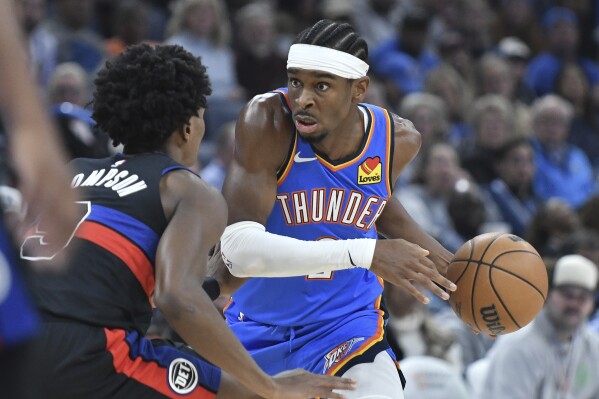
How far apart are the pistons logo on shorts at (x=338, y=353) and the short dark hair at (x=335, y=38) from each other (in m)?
1.16

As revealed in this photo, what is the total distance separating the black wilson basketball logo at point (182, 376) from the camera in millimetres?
3480

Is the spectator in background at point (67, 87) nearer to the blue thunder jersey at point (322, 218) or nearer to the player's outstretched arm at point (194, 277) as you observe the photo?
the blue thunder jersey at point (322, 218)

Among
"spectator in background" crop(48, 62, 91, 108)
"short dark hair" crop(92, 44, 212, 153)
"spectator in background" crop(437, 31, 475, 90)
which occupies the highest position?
"short dark hair" crop(92, 44, 212, 153)

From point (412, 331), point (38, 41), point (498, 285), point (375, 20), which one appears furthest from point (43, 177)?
point (375, 20)

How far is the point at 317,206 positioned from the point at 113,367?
4.26 feet

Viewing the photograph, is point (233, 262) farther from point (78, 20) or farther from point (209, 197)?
point (78, 20)

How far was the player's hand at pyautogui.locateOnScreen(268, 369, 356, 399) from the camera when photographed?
3524mm

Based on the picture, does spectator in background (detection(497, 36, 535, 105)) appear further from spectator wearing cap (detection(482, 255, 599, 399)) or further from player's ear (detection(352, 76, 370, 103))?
player's ear (detection(352, 76, 370, 103))

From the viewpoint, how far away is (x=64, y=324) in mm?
3316

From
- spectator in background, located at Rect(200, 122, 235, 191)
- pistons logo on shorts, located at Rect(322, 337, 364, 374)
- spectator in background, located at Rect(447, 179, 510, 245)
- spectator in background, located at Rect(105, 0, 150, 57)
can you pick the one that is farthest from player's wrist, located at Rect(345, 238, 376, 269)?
spectator in background, located at Rect(105, 0, 150, 57)

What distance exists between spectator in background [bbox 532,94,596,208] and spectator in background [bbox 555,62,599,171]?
111 cm

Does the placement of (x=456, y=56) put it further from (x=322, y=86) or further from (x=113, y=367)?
(x=113, y=367)

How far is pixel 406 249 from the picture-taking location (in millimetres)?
3893

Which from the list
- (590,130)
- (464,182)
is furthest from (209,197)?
(590,130)
